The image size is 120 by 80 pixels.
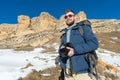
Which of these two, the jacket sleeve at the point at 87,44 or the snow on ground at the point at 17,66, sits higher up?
the jacket sleeve at the point at 87,44

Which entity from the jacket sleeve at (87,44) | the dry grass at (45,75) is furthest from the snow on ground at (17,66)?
the jacket sleeve at (87,44)

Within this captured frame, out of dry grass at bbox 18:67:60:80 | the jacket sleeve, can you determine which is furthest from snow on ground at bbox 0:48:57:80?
the jacket sleeve

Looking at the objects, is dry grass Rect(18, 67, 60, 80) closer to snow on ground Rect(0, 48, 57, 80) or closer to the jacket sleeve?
snow on ground Rect(0, 48, 57, 80)

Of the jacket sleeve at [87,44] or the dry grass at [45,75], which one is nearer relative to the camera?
the jacket sleeve at [87,44]

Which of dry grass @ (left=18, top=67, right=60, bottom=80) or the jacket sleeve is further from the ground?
the jacket sleeve

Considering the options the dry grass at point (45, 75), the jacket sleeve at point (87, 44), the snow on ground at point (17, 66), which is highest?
the jacket sleeve at point (87, 44)

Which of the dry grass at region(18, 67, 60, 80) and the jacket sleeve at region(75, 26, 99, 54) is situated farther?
the dry grass at region(18, 67, 60, 80)

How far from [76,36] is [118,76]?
33.5 feet

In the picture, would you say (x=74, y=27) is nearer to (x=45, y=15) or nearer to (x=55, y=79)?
(x=55, y=79)

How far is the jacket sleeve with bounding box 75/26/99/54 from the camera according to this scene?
6.05 m

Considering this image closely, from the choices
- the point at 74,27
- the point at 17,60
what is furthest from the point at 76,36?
the point at 17,60

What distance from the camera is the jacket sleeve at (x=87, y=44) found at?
19.8 ft

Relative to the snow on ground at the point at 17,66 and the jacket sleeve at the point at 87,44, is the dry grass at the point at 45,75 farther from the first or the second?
the jacket sleeve at the point at 87,44

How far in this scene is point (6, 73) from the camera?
13.9m
